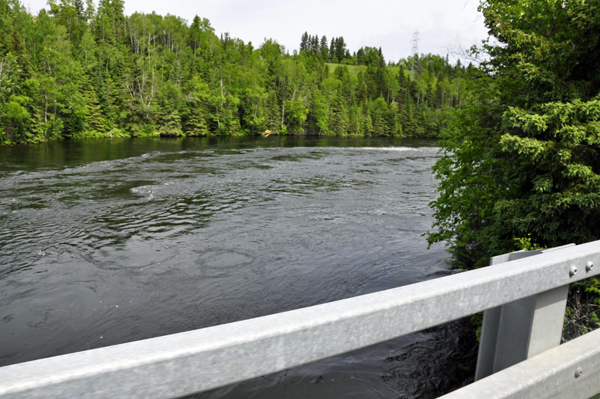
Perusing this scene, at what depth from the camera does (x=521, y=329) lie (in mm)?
1962

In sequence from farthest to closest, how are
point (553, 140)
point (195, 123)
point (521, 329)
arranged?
point (195, 123), point (553, 140), point (521, 329)

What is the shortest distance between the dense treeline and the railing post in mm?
47512

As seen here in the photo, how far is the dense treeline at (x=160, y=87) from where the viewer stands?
4938 cm

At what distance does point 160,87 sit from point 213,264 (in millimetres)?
70920

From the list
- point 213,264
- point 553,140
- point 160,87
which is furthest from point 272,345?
point 160,87

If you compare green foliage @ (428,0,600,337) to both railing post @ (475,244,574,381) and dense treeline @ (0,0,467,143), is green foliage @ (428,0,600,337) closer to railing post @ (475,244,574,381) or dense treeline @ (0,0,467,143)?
railing post @ (475,244,574,381)

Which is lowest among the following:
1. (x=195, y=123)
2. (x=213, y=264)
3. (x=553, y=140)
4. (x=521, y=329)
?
(x=213, y=264)

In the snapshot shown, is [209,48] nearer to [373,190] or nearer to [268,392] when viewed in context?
[373,190]

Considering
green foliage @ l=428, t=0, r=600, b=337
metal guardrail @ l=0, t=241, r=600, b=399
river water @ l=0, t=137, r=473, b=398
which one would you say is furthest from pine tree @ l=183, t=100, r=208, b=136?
metal guardrail @ l=0, t=241, r=600, b=399

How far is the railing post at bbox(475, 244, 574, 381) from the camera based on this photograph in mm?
1932

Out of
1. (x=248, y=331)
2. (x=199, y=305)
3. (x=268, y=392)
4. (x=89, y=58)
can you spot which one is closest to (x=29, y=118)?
(x=89, y=58)

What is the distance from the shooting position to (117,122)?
65.1 m

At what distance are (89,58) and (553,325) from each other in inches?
3055

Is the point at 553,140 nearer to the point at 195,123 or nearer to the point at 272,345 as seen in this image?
the point at 272,345
